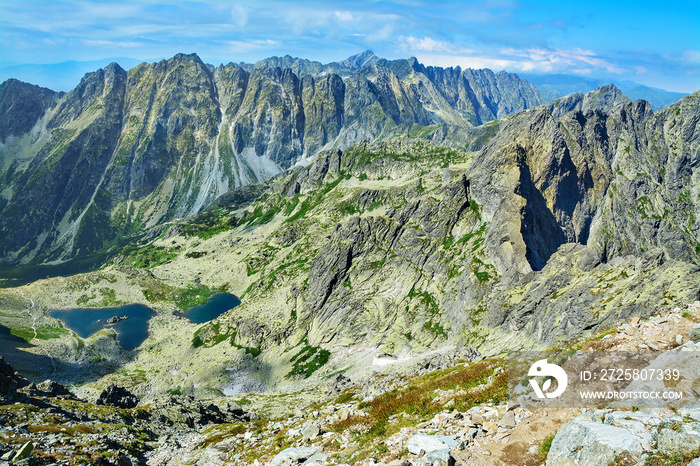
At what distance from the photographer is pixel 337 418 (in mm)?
30672

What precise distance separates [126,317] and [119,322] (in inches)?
194

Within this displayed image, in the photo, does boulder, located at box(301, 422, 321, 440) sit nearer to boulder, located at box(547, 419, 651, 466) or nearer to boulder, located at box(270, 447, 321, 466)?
boulder, located at box(270, 447, 321, 466)

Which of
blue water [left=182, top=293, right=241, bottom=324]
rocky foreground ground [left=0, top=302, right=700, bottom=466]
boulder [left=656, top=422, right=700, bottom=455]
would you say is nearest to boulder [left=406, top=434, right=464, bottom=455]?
rocky foreground ground [left=0, top=302, right=700, bottom=466]

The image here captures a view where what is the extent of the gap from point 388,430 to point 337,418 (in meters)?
8.74

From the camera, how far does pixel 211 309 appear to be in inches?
7367

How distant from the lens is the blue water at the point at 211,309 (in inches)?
7023

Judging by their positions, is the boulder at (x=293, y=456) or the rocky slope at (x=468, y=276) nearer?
the boulder at (x=293, y=456)

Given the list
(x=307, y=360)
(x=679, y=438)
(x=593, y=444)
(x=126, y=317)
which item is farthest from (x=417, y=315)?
(x=126, y=317)

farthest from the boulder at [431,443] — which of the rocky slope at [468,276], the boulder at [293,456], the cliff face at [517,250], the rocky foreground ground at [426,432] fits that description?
the cliff face at [517,250]

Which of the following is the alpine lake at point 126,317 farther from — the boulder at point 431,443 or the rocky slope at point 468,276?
the boulder at point 431,443

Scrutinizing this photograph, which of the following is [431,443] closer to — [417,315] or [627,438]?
[627,438]

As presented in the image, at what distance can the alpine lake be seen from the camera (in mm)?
156875

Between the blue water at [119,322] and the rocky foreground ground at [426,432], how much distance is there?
116 metres

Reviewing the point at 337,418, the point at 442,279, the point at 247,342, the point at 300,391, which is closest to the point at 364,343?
the point at 300,391
